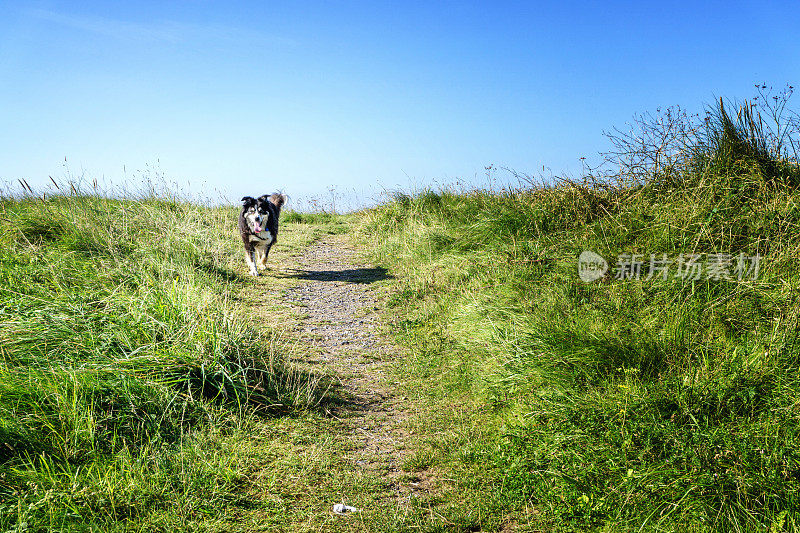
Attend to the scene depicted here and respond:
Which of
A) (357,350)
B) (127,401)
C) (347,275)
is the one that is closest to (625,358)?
(357,350)

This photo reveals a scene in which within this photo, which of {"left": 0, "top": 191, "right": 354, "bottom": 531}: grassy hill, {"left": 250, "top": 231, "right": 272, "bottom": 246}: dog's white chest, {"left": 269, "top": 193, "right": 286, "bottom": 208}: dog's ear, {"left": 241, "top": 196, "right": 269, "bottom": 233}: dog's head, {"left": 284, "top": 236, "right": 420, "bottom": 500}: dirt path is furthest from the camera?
{"left": 269, "top": 193, "right": 286, "bottom": 208}: dog's ear

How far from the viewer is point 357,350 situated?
16.0 feet

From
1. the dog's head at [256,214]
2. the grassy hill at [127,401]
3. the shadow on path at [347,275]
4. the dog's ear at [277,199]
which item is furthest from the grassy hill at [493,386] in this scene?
the dog's ear at [277,199]

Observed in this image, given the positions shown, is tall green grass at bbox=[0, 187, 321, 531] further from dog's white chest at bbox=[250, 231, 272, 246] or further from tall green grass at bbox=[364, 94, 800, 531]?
dog's white chest at bbox=[250, 231, 272, 246]

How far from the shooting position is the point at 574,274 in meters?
4.99

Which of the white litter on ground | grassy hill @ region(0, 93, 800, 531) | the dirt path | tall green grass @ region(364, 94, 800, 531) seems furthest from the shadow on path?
the white litter on ground

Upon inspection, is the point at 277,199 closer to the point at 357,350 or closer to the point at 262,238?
the point at 262,238

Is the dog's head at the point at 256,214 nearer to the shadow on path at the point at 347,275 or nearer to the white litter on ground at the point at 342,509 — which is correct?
the shadow on path at the point at 347,275

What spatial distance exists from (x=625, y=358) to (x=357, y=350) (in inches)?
97.6

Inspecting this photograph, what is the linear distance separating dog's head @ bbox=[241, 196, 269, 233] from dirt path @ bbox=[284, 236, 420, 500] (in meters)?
0.98

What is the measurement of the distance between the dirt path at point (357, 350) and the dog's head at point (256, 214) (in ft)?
3.22

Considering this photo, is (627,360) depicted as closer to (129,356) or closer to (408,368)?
(408,368)

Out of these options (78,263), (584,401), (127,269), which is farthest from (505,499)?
(78,263)

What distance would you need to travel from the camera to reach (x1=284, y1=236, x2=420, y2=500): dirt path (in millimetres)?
3223
